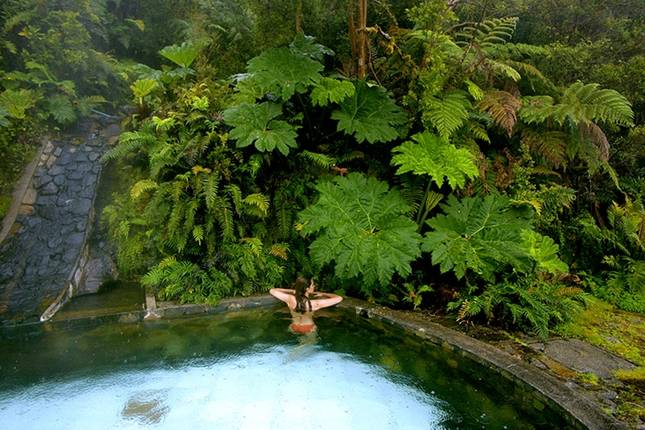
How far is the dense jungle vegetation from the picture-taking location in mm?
4402

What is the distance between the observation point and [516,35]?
6578 mm

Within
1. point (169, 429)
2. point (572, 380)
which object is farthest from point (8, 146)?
point (572, 380)

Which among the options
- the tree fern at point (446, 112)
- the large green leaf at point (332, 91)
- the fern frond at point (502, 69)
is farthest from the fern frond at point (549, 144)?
the large green leaf at point (332, 91)

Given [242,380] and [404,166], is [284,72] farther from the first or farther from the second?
[242,380]

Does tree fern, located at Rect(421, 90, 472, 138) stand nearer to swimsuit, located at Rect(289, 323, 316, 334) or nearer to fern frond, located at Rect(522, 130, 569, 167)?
fern frond, located at Rect(522, 130, 569, 167)

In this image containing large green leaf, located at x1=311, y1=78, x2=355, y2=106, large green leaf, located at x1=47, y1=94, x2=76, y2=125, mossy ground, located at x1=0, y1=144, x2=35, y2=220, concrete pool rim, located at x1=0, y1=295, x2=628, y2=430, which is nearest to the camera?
concrete pool rim, located at x1=0, y1=295, x2=628, y2=430

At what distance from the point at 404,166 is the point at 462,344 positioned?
5.74ft

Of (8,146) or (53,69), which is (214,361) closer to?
(8,146)

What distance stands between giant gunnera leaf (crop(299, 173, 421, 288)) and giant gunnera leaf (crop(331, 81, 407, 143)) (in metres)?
0.48

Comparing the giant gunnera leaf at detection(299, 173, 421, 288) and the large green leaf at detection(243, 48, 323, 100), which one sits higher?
the large green leaf at detection(243, 48, 323, 100)

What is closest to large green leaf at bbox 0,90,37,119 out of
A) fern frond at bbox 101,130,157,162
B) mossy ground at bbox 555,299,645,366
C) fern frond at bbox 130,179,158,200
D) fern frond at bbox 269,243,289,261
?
fern frond at bbox 101,130,157,162

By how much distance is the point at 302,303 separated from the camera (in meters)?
Answer: 4.19

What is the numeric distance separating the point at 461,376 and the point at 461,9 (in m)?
5.07

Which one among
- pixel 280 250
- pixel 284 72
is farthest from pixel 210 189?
pixel 284 72
